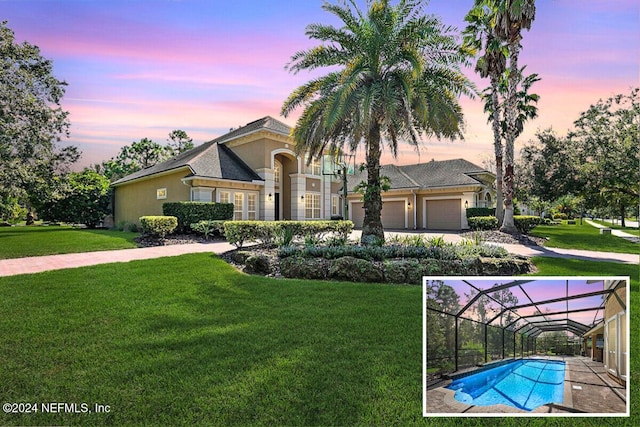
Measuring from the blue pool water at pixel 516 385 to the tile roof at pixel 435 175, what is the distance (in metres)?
15.4

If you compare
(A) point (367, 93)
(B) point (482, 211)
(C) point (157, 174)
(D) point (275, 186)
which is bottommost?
(B) point (482, 211)

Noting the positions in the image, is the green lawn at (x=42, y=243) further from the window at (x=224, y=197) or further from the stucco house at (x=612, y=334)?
the stucco house at (x=612, y=334)

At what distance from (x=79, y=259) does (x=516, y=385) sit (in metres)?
8.40

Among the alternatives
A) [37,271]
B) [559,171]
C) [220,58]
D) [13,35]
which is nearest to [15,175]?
[13,35]

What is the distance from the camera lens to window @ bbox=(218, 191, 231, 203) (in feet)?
44.4

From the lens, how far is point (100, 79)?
352 centimetres

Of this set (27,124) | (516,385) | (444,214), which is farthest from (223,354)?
(444,214)

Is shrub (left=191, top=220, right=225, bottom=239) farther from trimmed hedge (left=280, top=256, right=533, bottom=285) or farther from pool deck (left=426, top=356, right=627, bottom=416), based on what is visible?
pool deck (left=426, top=356, right=627, bottom=416)

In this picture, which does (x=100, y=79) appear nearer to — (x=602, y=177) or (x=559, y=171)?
(x=602, y=177)

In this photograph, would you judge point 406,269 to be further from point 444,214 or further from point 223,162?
point 444,214

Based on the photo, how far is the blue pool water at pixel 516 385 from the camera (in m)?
2.10

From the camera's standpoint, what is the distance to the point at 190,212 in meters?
12.1

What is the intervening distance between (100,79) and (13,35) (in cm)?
85

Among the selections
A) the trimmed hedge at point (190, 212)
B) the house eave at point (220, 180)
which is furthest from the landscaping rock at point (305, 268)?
the house eave at point (220, 180)
